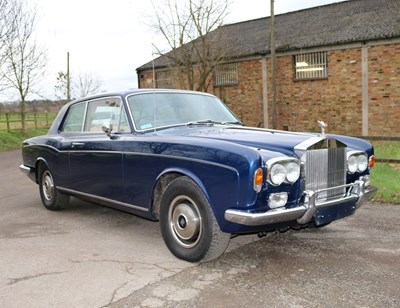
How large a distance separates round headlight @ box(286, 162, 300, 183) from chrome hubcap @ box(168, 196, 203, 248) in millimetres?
885

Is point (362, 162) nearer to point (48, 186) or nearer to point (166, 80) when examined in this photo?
point (48, 186)

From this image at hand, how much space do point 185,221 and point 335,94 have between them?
1581 centimetres

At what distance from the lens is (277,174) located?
377cm

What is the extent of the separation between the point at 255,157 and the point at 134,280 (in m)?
1.45

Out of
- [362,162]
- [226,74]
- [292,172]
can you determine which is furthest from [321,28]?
[292,172]

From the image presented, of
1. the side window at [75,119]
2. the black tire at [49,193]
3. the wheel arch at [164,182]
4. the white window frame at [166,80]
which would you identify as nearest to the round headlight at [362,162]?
the wheel arch at [164,182]

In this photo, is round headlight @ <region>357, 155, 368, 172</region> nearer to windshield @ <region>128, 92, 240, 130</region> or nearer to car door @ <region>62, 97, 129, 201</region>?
windshield @ <region>128, 92, 240, 130</region>

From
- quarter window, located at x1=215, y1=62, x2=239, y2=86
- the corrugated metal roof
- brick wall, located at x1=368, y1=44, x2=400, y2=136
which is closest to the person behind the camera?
brick wall, located at x1=368, y1=44, x2=400, y2=136

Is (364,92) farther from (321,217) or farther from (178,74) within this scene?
(321,217)

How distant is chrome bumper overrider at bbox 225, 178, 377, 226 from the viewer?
12.0ft

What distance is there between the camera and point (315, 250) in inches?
178

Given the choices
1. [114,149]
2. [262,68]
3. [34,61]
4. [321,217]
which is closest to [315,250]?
[321,217]

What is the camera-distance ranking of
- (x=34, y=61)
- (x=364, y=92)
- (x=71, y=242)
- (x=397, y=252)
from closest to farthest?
1. (x=397, y=252)
2. (x=71, y=242)
3. (x=364, y=92)
4. (x=34, y=61)

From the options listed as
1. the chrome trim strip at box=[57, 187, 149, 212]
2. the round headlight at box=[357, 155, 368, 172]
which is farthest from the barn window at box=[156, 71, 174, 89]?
the round headlight at box=[357, 155, 368, 172]
